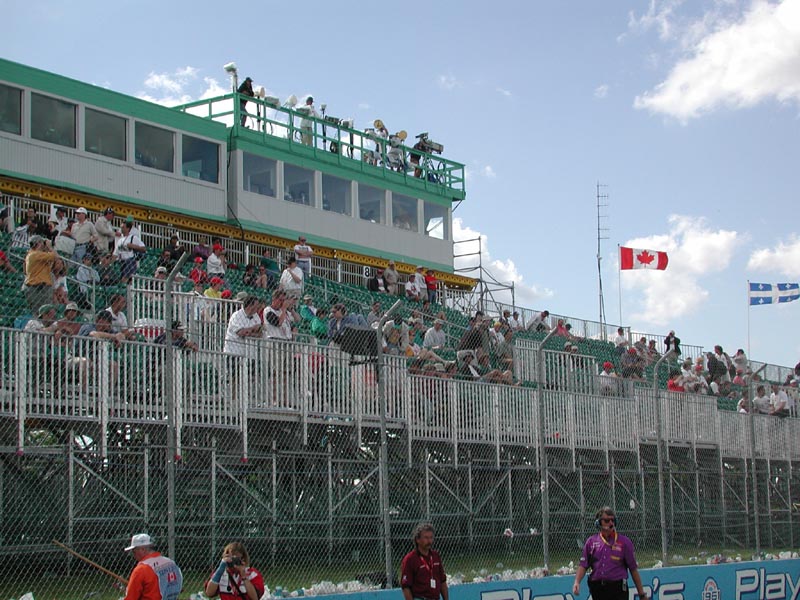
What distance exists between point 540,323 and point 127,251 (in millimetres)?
12425

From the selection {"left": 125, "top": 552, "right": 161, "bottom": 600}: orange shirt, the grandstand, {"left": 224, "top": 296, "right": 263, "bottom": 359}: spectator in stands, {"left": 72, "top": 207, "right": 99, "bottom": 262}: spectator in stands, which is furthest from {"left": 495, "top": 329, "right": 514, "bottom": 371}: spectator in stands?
{"left": 125, "top": 552, "right": 161, "bottom": 600}: orange shirt

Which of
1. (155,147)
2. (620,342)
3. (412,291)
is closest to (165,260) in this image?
(155,147)

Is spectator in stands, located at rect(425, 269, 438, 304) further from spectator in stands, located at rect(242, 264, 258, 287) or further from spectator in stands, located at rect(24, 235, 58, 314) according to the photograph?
spectator in stands, located at rect(24, 235, 58, 314)

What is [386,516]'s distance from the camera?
436 inches

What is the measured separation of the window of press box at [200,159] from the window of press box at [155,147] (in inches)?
15.8

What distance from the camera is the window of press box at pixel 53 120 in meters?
22.4

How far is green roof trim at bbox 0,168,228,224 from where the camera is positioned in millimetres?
22047

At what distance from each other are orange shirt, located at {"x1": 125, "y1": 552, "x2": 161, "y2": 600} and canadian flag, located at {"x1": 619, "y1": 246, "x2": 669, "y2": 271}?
73.2 ft

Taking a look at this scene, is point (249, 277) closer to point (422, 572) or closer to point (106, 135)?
point (106, 135)

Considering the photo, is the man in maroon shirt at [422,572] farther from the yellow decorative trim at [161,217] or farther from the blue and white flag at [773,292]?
the blue and white flag at [773,292]

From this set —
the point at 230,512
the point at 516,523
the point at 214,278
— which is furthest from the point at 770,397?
the point at 230,512

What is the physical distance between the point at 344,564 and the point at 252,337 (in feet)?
8.67

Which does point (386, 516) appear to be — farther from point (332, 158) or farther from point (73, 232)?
point (332, 158)

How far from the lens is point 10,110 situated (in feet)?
72.0
